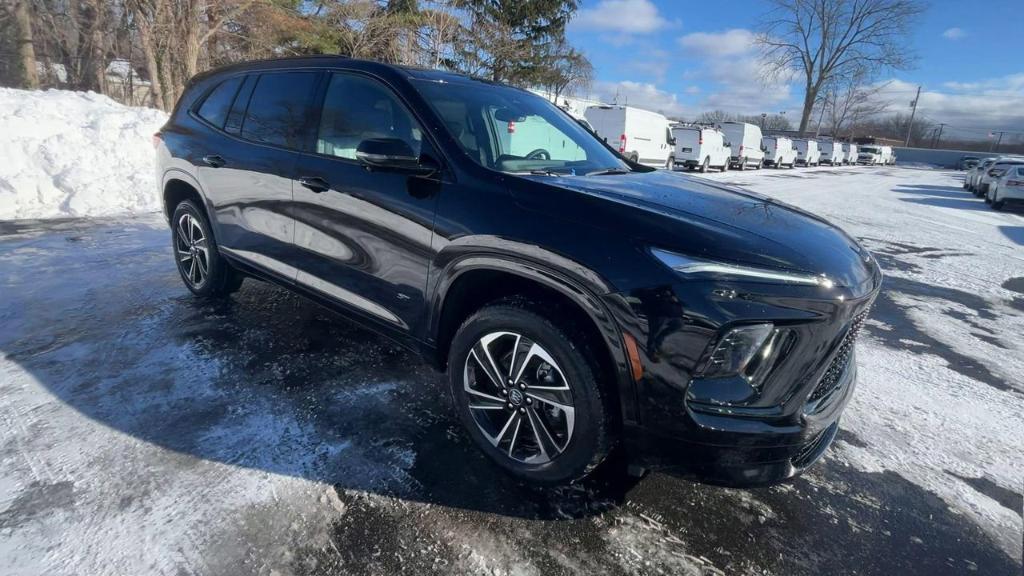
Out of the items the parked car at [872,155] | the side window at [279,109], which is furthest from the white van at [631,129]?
the parked car at [872,155]

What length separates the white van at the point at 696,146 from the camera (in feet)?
77.2

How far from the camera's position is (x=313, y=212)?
3021mm

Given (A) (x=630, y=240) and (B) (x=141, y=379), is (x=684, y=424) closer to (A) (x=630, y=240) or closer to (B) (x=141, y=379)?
(A) (x=630, y=240)

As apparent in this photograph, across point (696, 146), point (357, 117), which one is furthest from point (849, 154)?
point (357, 117)

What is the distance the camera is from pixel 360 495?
2.24 metres

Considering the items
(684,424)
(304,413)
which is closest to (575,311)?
(684,424)

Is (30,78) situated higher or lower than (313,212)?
higher

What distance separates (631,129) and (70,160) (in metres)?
16.8

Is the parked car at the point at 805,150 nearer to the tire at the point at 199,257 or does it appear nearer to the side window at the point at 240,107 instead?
the side window at the point at 240,107

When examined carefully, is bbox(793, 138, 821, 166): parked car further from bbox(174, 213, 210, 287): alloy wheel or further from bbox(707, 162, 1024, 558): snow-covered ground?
bbox(174, 213, 210, 287): alloy wheel

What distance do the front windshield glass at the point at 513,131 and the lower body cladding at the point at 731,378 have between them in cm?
113

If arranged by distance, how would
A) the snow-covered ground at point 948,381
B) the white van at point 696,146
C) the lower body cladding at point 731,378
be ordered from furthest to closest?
the white van at point 696,146, the snow-covered ground at point 948,381, the lower body cladding at point 731,378

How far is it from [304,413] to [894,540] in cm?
277

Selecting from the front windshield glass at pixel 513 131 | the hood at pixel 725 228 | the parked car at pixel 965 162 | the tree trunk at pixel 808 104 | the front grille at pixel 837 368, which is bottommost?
the front grille at pixel 837 368
